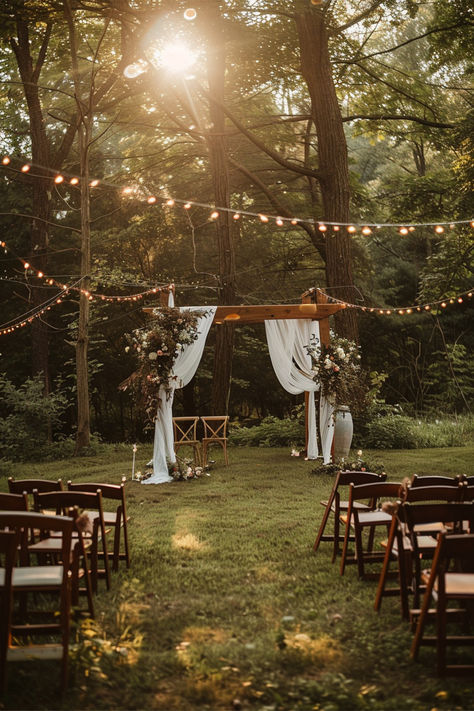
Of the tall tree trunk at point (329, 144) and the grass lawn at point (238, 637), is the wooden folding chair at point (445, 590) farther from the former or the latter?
the tall tree trunk at point (329, 144)

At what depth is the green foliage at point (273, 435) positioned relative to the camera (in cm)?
1553

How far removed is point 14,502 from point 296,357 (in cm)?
888

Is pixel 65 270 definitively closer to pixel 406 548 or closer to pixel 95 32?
pixel 95 32

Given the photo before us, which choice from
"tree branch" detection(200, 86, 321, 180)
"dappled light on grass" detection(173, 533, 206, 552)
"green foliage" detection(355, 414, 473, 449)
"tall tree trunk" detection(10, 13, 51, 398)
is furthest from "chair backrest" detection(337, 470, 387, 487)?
"tall tree trunk" detection(10, 13, 51, 398)

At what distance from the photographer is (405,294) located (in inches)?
887

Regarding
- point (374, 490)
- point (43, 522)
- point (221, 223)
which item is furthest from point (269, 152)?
point (43, 522)

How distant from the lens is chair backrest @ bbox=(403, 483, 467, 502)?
4.34 metres

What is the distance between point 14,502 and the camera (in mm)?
4578

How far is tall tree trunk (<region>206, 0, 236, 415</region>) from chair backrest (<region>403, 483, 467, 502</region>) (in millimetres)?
10711

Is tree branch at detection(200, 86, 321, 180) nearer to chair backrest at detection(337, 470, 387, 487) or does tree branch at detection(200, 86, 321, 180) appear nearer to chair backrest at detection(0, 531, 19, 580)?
chair backrest at detection(337, 470, 387, 487)

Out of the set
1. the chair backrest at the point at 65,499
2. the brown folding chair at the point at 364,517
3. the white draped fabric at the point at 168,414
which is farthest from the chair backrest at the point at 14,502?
the white draped fabric at the point at 168,414

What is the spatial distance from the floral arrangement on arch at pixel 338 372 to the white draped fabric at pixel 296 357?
54 cm

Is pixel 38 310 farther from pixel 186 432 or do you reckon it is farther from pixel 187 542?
pixel 187 542

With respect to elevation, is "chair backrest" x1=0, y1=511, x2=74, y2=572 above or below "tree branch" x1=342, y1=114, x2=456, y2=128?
below
